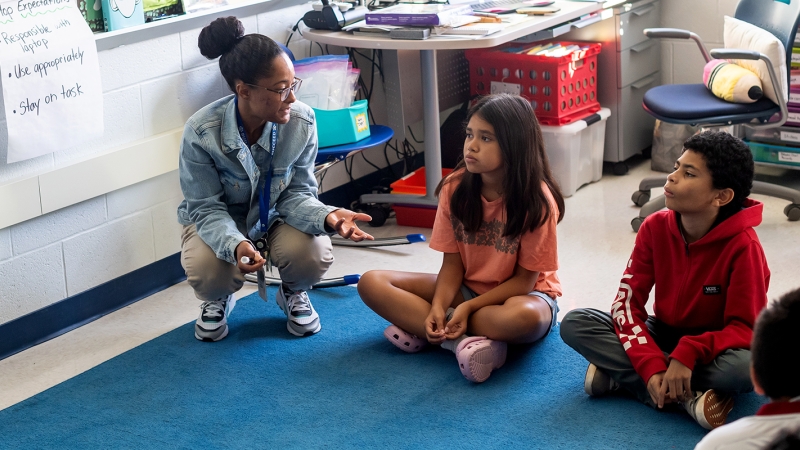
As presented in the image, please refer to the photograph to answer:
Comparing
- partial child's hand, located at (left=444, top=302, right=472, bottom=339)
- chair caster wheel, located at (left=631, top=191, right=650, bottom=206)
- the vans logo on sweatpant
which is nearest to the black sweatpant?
the vans logo on sweatpant

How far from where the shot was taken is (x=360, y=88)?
3.65 metres

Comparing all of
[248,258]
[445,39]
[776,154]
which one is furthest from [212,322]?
[776,154]

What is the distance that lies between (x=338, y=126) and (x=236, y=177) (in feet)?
1.92

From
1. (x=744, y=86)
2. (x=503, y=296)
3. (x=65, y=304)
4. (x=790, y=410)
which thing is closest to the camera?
(x=790, y=410)

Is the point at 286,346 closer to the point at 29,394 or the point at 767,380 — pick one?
the point at 29,394

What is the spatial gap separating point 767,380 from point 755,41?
233 centimetres

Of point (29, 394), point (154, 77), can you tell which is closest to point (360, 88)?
point (154, 77)

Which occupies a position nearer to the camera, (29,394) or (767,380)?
(767,380)

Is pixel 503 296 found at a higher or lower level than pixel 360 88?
lower

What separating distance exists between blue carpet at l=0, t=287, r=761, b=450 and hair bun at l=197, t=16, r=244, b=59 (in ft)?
2.60

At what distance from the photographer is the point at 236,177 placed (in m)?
2.55

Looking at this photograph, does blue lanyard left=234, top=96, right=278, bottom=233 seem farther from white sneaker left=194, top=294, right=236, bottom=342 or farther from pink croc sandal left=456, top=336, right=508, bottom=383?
pink croc sandal left=456, top=336, right=508, bottom=383

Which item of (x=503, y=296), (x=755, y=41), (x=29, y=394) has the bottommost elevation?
(x=29, y=394)

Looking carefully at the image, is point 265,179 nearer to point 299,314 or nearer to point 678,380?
point 299,314
